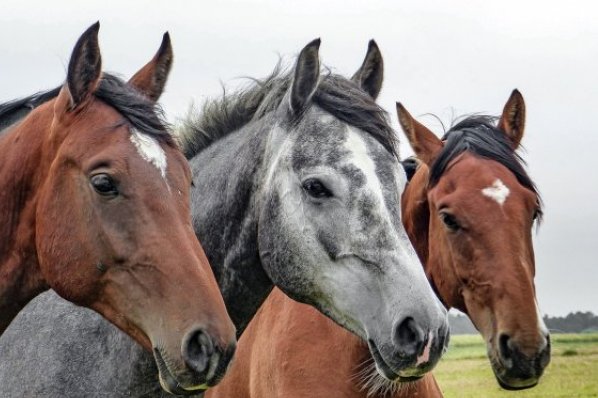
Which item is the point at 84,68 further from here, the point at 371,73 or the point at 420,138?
the point at 420,138

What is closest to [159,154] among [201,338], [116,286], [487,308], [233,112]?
[116,286]

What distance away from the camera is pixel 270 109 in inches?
249

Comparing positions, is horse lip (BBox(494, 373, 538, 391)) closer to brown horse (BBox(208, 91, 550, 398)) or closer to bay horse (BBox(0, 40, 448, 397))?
brown horse (BBox(208, 91, 550, 398))

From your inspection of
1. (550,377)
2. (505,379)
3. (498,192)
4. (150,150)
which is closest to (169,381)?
(150,150)

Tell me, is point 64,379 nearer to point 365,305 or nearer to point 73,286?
point 73,286

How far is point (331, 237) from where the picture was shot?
5480mm

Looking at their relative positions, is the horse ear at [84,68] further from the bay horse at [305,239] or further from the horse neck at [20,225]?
the bay horse at [305,239]

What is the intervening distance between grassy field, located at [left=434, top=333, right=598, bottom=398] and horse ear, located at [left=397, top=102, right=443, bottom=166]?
23.9ft

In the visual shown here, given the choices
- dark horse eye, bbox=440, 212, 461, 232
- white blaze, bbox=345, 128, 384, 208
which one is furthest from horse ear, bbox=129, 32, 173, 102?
dark horse eye, bbox=440, 212, 461, 232

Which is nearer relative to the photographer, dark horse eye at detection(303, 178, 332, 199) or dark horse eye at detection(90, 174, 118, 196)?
dark horse eye at detection(90, 174, 118, 196)

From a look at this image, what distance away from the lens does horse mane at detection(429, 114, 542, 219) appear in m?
7.25

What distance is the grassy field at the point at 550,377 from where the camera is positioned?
17422mm

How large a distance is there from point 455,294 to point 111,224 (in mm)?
3195

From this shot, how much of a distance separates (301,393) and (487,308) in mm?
1420
